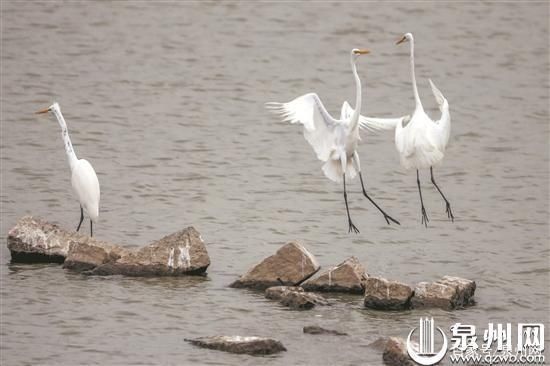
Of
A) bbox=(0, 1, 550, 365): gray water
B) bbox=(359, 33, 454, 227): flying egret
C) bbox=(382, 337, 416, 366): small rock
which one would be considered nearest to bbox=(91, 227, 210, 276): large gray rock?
bbox=(0, 1, 550, 365): gray water

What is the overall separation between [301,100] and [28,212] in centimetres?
388

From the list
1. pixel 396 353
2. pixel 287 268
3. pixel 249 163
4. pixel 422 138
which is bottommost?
pixel 396 353

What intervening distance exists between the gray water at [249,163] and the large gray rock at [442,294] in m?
0.15

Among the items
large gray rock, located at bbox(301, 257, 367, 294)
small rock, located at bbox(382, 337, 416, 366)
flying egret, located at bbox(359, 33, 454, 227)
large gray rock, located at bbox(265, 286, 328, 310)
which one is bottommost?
small rock, located at bbox(382, 337, 416, 366)

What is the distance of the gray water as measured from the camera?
1122cm

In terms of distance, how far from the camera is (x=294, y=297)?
451 inches

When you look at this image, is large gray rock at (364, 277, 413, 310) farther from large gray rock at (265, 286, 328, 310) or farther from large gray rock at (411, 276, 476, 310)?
large gray rock at (265, 286, 328, 310)

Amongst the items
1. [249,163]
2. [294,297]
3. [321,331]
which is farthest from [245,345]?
[249,163]

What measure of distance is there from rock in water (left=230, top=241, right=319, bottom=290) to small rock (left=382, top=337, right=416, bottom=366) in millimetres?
1960

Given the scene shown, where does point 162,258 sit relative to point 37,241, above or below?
below

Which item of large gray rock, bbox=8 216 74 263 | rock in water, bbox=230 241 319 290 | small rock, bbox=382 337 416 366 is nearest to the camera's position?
small rock, bbox=382 337 416 366

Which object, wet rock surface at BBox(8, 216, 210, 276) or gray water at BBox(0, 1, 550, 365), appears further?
wet rock surface at BBox(8, 216, 210, 276)

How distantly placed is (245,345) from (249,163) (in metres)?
7.80

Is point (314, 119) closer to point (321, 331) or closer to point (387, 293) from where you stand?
point (387, 293)
